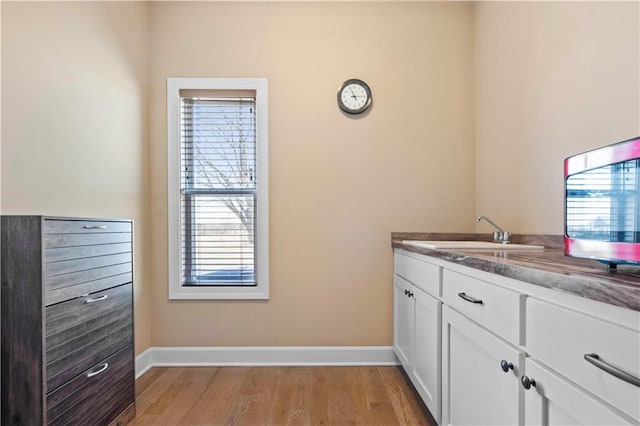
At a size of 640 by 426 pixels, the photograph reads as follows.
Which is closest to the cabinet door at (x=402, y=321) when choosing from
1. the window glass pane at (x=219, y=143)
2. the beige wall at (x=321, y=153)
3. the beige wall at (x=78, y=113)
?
the beige wall at (x=321, y=153)

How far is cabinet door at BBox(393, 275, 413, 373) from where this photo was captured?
2102 millimetres

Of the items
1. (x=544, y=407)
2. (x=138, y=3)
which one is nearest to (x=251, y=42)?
(x=138, y=3)

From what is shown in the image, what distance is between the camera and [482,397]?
1.19 metres

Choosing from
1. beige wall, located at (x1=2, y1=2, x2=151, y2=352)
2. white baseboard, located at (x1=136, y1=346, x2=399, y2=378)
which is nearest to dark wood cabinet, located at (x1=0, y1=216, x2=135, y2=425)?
beige wall, located at (x1=2, y1=2, x2=151, y2=352)

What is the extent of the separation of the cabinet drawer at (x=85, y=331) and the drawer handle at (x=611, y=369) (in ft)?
5.43

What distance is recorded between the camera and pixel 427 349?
175cm

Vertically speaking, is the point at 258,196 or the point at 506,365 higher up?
the point at 258,196

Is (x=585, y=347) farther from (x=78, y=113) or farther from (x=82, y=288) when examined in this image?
(x=78, y=113)

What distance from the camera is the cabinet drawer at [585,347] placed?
0.60m

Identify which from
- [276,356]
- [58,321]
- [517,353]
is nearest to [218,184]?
[276,356]

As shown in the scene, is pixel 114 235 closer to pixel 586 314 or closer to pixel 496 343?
pixel 496 343

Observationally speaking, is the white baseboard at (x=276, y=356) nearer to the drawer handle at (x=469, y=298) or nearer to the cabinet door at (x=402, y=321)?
the cabinet door at (x=402, y=321)

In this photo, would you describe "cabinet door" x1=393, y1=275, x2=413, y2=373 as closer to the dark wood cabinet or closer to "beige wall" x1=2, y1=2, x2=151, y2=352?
the dark wood cabinet

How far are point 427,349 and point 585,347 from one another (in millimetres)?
1117
